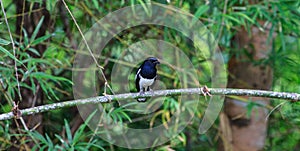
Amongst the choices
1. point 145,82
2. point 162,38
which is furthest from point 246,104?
point 145,82

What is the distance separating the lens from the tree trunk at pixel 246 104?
3.75m

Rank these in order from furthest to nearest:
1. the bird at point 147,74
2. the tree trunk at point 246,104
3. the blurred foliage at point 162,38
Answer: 1. the tree trunk at point 246,104
2. the blurred foliage at point 162,38
3. the bird at point 147,74

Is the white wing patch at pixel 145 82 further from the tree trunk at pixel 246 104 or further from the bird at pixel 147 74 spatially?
the tree trunk at pixel 246 104

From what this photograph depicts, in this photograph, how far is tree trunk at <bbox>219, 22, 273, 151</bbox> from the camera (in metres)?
3.75

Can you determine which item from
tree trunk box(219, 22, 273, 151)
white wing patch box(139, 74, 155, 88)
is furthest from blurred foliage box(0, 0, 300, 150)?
white wing patch box(139, 74, 155, 88)

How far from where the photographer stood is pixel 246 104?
375cm

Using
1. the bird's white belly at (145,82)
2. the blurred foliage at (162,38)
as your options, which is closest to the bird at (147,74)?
the bird's white belly at (145,82)

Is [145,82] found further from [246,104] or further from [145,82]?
[246,104]

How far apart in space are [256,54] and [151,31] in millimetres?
773

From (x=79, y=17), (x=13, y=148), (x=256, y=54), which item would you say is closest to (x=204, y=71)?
(x=256, y=54)

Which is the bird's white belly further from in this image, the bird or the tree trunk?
the tree trunk

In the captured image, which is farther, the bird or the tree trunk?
the tree trunk

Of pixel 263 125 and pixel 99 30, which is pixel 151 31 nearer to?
pixel 99 30

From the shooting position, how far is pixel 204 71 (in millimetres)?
3840
